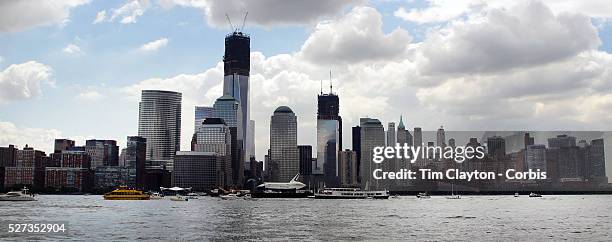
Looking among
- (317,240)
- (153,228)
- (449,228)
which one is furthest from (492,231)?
(153,228)

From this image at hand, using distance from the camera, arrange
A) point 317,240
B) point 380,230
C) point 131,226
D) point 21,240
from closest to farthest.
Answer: point 21,240 < point 317,240 < point 380,230 < point 131,226

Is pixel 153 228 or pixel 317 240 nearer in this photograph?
pixel 317 240

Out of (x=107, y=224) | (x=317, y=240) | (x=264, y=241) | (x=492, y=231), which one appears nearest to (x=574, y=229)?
(x=492, y=231)

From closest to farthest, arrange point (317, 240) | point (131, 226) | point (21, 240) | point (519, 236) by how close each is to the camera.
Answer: point (21, 240) → point (317, 240) → point (519, 236) → point (131, 226)

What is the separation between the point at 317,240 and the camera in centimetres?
7869

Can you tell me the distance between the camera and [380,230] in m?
95.8

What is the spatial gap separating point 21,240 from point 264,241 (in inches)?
1121

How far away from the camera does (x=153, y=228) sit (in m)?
97.5

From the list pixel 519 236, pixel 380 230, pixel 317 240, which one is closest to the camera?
pixel 317 240

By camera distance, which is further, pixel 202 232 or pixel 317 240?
pixel 202 232

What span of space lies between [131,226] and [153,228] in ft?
21.8

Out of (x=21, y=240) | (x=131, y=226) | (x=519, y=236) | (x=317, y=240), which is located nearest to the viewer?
(x=21, y=240)

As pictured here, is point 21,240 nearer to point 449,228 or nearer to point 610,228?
point 449,228

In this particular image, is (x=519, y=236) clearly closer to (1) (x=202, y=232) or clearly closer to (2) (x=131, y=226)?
(1) (x=202, y=232)
